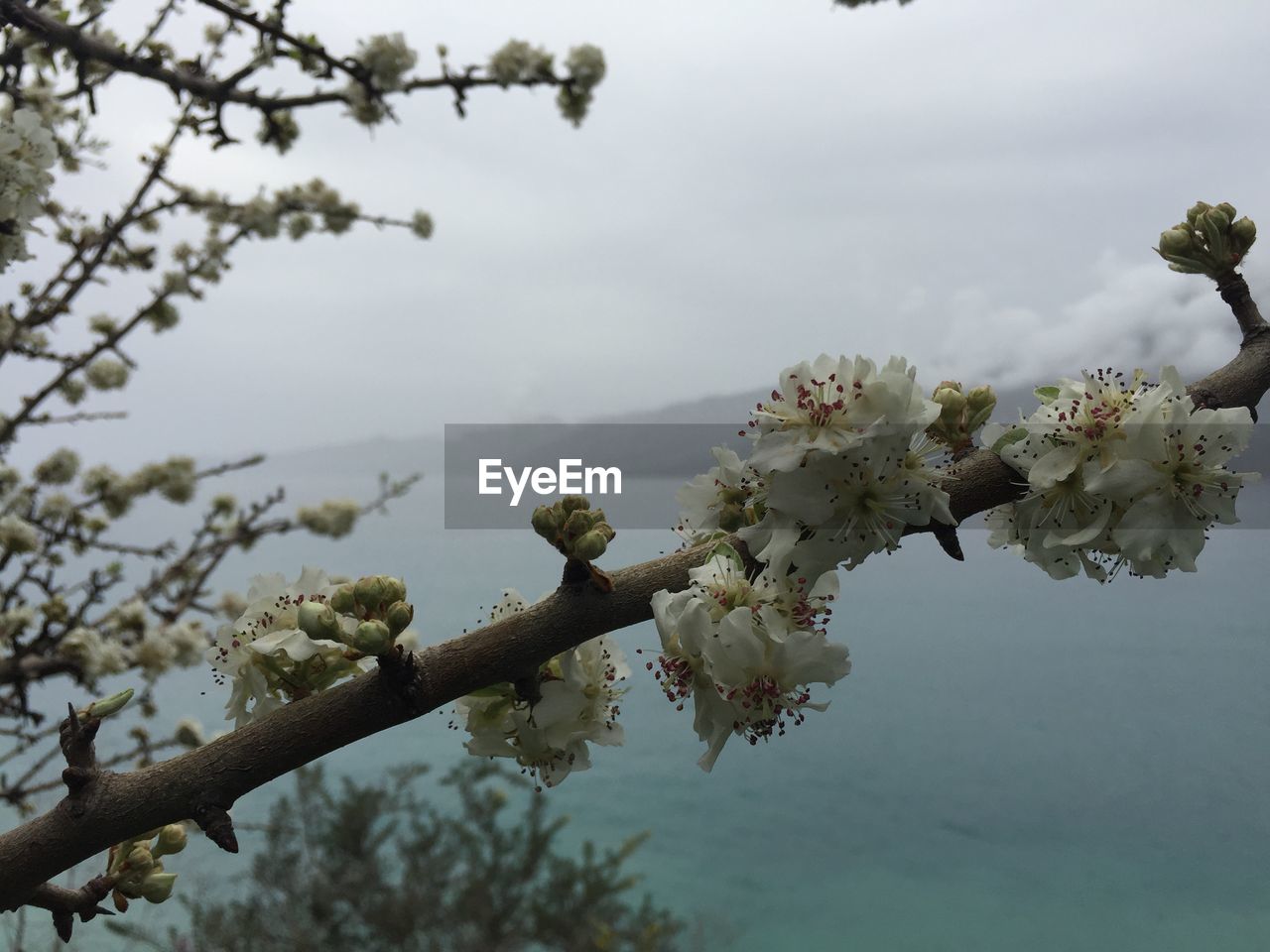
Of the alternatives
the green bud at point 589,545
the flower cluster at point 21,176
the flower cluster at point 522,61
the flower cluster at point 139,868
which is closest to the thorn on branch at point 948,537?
the green bud at point 589,545

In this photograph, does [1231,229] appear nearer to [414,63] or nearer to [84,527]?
[414,63]

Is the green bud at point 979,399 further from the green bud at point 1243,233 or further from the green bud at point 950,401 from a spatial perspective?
the green bud at point 1243,233

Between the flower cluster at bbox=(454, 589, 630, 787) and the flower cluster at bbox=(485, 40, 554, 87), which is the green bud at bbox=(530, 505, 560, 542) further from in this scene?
the flower cluster at bbox=(485, 40, 554, 87)

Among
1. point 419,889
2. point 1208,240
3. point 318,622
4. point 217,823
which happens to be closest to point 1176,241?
point 1208,240

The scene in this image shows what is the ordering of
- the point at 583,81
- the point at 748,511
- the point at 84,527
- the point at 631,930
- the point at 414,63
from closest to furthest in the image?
the point at 748,511 → the point at 84,527 → the point at 414,63 → the point at 583,81 → the point at 631,930

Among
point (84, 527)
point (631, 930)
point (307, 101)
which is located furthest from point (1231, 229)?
point (631, 930)

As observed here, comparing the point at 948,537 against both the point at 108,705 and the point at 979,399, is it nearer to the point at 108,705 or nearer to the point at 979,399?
the point at 979,399
